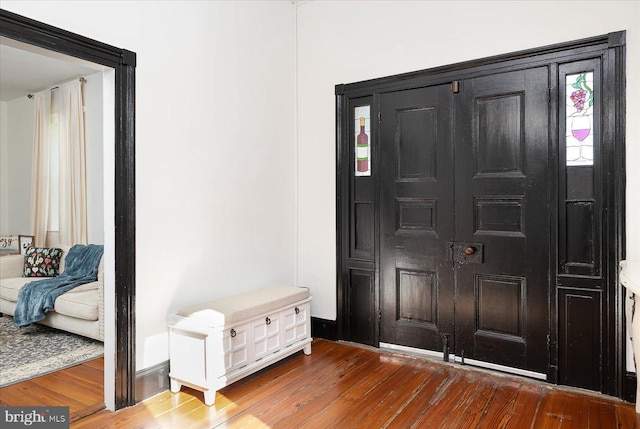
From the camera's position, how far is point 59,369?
3.33 meters

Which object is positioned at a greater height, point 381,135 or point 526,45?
point 526,45

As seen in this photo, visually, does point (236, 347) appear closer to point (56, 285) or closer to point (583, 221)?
point (583, 221)

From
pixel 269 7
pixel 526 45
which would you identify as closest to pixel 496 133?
pixel 526 45

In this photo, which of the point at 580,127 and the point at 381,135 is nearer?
the point at 580,127

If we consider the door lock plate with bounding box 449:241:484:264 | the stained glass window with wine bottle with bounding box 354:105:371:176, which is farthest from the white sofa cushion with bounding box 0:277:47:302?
the door lock plate with bounding box 449:241:484:264

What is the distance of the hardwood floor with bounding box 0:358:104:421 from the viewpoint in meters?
2.69

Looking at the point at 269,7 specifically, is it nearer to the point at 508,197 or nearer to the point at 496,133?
the point at 496,133

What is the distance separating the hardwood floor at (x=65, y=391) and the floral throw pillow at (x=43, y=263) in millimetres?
2221

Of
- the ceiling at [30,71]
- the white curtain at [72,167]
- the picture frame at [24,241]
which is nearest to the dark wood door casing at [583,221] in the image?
the ceiling at [30,71]

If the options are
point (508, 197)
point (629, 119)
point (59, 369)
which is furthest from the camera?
point (59, 369)

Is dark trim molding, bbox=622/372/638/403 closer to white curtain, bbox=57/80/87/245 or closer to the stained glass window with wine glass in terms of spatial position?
the stained glass window with wine glass

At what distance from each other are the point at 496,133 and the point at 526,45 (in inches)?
24.2

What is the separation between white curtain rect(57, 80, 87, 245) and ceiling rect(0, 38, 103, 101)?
18cm

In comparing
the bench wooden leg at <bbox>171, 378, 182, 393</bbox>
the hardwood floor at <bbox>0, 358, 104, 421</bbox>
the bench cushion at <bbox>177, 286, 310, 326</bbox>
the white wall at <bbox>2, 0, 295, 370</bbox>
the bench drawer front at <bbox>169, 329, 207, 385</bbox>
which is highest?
the white wall at <bbox>2, 0, 295, 370</bbox>
